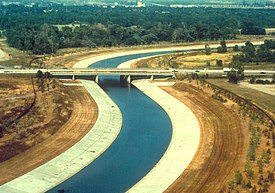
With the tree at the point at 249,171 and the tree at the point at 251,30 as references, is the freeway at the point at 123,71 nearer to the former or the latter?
the tree at the point at 249,171

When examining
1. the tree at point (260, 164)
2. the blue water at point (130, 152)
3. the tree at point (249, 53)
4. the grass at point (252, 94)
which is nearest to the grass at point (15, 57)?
the blue water at point (130, 152)

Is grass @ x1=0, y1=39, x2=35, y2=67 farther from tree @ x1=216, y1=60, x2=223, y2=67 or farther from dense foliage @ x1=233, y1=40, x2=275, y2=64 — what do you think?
dense foliage @ x1=233, y1=40, x2=275, y2=64

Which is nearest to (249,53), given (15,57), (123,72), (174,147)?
(123,72)

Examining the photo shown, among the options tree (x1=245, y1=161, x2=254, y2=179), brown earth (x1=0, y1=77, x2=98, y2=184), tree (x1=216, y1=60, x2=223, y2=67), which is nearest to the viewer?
tree (x1=245, y1=161, x2=254, y2=179)

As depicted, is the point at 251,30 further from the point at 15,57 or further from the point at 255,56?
the point at 15,57

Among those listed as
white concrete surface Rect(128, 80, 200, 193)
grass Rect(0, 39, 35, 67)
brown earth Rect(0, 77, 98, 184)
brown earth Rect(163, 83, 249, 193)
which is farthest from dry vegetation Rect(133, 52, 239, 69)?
brown earth Rect(0, 77, 98, 184)

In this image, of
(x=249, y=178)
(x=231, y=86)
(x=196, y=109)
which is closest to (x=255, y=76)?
(x=231, y=86)

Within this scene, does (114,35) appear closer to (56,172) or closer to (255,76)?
(255,76)
